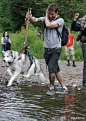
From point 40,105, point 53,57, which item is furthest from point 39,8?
point 40,105

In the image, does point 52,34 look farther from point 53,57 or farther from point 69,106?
point 69,106

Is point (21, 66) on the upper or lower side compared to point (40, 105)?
lower

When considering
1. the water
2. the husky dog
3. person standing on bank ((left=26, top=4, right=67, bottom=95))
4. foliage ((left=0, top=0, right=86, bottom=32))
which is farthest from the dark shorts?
foliage ((left=0, top=0, right=86, bottom=32))

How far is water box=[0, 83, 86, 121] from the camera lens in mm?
5332

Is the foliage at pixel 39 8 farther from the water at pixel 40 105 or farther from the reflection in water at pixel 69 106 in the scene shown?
the reflection in water at pixel 69 106

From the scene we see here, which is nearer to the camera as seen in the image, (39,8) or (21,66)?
(21,66)

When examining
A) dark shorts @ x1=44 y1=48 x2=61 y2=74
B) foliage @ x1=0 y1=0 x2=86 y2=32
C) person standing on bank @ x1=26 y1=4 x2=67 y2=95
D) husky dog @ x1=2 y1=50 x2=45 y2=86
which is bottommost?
foliage @ x1=0 y1=0 x2=86 y2=32

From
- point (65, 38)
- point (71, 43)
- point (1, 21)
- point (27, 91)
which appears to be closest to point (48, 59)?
point (65, 38)

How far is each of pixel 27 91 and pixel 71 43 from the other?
7.91 metres

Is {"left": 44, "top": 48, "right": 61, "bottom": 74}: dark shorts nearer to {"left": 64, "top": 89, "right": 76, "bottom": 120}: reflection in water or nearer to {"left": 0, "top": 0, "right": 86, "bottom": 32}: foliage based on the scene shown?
{"left": 64, "top": 89, "right": 76, "bottom": 120}: reflection in water

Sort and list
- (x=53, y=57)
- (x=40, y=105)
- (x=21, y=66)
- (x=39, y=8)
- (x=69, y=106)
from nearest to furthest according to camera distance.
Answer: (x=69, y=106) → (x=40, y=105) → (x=53, y=57) → (x=21, y=66) → (x=39, y=8)

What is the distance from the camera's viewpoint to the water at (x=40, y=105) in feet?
17.5

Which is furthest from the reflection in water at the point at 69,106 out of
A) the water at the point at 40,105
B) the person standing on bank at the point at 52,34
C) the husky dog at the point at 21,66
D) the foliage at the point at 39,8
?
the foliage at the point at 39,8

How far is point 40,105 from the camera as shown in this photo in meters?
6.42
